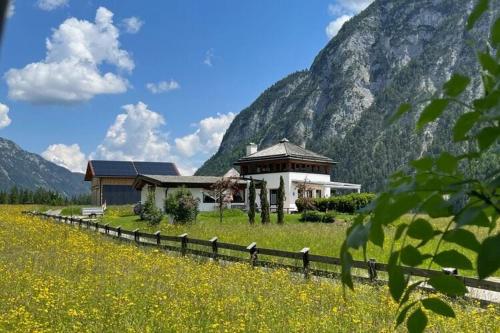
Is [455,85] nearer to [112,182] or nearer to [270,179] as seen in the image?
[270,179]

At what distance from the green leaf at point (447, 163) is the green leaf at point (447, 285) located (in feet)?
1.03

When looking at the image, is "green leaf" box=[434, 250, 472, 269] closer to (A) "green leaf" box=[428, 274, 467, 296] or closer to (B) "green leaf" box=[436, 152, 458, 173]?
Answer: (A) "green leaf" box=[428, 274, 467, 296]

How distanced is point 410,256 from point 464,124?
0.33 meters

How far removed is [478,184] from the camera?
1.10m

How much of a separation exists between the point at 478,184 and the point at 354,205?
44823mm

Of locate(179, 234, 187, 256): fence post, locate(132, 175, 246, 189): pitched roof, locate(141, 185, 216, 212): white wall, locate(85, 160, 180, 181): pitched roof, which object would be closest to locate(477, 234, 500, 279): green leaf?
locate(179, 234, 187, 256): fence post

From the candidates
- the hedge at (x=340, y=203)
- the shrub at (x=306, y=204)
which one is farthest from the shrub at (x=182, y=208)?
the hedge at (x=340, y=203)

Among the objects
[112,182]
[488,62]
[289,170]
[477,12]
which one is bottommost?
[488,62]

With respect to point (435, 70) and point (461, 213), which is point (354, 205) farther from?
point (435, 70)

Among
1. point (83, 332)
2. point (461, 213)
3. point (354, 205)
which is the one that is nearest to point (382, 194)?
point (461, 213)

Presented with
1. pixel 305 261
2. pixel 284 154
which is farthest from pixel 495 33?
pixel 284 154

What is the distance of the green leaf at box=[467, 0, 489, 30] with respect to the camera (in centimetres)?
114

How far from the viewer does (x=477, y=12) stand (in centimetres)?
116

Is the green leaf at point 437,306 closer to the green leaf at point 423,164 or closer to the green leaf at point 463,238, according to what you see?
the green leaf at point 463,238
